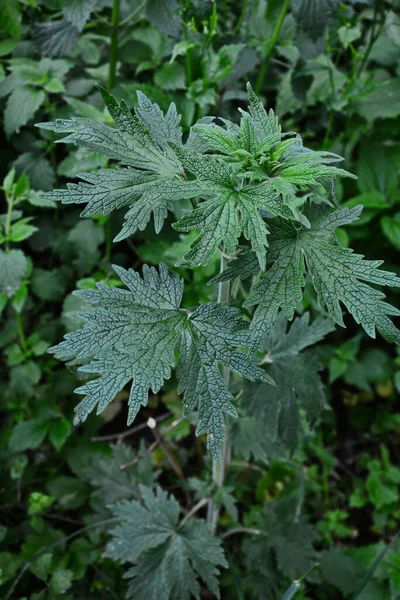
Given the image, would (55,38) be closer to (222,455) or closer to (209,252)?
(209,252)

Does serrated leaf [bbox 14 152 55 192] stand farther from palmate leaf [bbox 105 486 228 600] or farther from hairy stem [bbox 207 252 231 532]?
palmate leaf [bbox 105 486 228 600]

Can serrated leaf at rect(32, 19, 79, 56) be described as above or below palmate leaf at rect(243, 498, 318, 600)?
above

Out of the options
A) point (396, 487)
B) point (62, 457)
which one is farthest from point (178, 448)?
point (396, 487)

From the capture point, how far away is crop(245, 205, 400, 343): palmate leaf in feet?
3.28

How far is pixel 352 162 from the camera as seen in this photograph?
2.62 m

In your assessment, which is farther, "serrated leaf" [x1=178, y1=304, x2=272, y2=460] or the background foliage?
the background foliage

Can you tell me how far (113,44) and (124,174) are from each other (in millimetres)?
1047

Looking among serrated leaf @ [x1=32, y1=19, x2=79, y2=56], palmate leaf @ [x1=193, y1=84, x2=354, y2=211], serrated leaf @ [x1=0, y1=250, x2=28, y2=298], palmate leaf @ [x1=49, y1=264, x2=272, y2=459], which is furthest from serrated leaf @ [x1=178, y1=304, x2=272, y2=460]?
serrated leaf @ [x1=32, y1=19, x2=79, y2=56]

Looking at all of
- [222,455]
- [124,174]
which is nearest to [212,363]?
[124,174]

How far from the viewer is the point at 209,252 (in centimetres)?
95

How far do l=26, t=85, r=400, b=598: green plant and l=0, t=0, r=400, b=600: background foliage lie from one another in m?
0.39

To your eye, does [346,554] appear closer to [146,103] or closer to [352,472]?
[352,472]

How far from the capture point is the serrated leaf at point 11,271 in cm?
172

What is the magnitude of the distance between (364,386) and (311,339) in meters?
0.85
